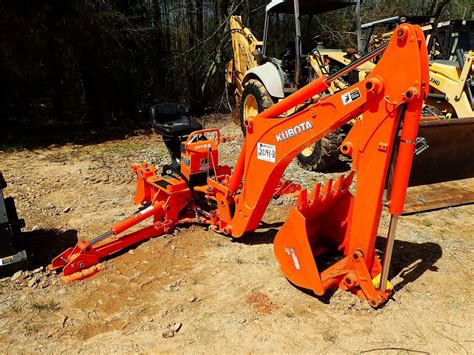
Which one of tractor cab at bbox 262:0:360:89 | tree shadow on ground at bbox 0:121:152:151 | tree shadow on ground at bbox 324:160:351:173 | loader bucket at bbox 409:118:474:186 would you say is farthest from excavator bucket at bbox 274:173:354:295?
tree shadow on ground at bbox 0:121:152:151

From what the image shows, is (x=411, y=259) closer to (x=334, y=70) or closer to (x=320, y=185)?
(x=320, y=185)

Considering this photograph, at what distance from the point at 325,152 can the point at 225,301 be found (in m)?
3.29

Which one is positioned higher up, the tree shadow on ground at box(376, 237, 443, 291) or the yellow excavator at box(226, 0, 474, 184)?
the yellow excavator at box(226, 0, 474, 184)

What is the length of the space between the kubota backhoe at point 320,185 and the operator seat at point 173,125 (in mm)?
233

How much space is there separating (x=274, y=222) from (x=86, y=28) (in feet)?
23.8

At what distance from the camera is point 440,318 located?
2.93 meters

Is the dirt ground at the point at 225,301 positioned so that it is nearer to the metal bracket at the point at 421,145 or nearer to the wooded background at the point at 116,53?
the metal bracket at the point at 421,145

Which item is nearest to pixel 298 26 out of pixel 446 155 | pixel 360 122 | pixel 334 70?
pixel 334 70

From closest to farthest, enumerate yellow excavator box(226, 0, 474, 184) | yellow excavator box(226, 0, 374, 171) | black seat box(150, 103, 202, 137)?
black seat box(150, 103, 202, 137) < yellow excavator box(226, 0, 474, 184) < yellow excavator box(226, 0, 374, 171)

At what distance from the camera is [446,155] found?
5184 mm

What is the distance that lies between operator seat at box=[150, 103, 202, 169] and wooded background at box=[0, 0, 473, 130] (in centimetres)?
489

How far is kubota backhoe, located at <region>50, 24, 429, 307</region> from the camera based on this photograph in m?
2.58

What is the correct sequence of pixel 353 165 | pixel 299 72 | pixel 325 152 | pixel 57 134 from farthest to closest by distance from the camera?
1. pixel 57 134
2. pixel 299 72
3. pixel 325 152
4. pixel 353 165

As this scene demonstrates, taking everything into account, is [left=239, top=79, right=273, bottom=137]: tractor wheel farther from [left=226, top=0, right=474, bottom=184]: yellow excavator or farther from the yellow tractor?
the yellow tractor
